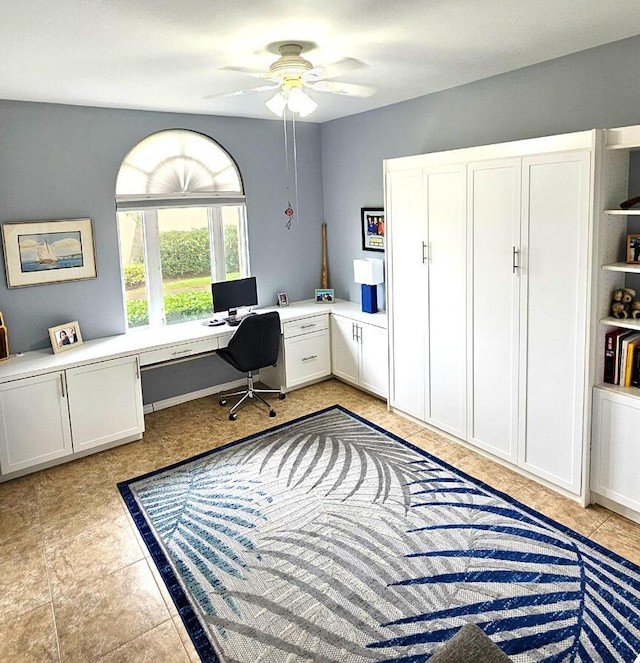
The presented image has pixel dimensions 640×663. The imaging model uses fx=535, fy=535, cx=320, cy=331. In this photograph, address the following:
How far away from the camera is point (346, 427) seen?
4.34m

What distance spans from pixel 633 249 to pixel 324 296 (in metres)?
3.13

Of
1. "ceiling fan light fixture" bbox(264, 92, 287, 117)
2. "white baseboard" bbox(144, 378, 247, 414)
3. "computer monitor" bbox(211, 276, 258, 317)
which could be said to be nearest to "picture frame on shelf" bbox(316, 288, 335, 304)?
"computer monitor" bbox(211, 276, 258, 317)

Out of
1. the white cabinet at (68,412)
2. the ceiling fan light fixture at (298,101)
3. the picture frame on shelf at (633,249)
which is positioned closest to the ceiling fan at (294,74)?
the ceiling fan light fixture at (298,101)

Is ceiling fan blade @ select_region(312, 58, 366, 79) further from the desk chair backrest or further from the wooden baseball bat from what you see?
the wooden baseball bat

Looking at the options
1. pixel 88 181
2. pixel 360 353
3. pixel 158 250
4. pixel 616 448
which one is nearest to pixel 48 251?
pixel 88 181

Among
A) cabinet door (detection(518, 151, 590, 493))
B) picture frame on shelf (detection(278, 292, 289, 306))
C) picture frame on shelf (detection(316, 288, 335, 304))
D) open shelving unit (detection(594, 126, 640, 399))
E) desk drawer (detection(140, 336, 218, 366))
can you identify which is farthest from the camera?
picture frame on shelf (detection(316, 288, 335, 304))

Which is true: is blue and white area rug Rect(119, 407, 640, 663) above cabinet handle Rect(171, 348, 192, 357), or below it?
below

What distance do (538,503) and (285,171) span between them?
12.4 feet

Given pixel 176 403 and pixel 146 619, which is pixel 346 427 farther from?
pixel 146 619

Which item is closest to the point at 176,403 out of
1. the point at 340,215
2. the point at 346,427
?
the point at 346,427

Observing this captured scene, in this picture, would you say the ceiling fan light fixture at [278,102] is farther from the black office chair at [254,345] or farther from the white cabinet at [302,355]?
the white cabinet at [302,355]

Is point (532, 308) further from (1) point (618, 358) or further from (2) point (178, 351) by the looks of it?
(2) point (178, 351)

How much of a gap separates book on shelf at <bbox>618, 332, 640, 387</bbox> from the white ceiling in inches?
64.7

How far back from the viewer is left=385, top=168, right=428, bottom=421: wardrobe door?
395cm
